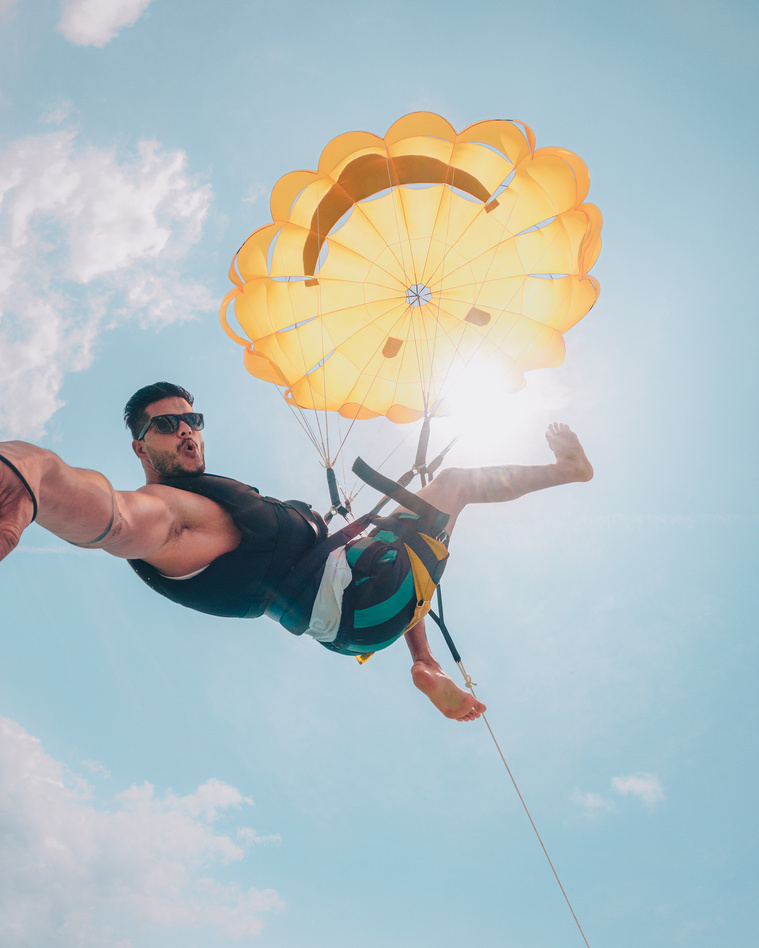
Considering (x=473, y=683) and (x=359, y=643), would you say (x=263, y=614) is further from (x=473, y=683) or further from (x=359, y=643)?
(x=473, y=683)

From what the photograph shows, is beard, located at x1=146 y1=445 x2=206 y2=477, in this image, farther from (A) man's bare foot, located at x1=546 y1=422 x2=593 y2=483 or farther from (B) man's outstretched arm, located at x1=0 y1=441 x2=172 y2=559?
(A) man's bare foot, located at x1=546 y1=422 x2=593 y2=483

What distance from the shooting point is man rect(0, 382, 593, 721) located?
250 cm

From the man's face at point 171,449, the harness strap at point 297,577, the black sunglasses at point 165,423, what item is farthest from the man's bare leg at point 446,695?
the black sunglasses at point 165,423

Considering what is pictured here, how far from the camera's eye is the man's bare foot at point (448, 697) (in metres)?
3.40

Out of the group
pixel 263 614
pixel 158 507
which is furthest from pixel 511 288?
pixel 158 507

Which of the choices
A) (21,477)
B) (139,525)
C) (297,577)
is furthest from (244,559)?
(21,477)

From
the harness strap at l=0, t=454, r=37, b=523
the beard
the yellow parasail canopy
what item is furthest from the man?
the yellow parasail canopy

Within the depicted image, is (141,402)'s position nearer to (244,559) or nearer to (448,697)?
(244,559)

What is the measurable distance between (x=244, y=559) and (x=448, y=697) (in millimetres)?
1382

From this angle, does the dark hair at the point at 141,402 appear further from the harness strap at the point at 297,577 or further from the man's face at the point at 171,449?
the harness strap at the point at 297,577

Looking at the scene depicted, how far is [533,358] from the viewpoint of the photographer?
6371mm

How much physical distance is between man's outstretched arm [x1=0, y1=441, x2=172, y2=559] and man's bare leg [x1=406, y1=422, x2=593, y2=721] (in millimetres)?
1473

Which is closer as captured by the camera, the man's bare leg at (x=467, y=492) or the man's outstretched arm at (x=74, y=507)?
the man's outstretched arm at (x=74, y=507)

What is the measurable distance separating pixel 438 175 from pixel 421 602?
14.0ft
